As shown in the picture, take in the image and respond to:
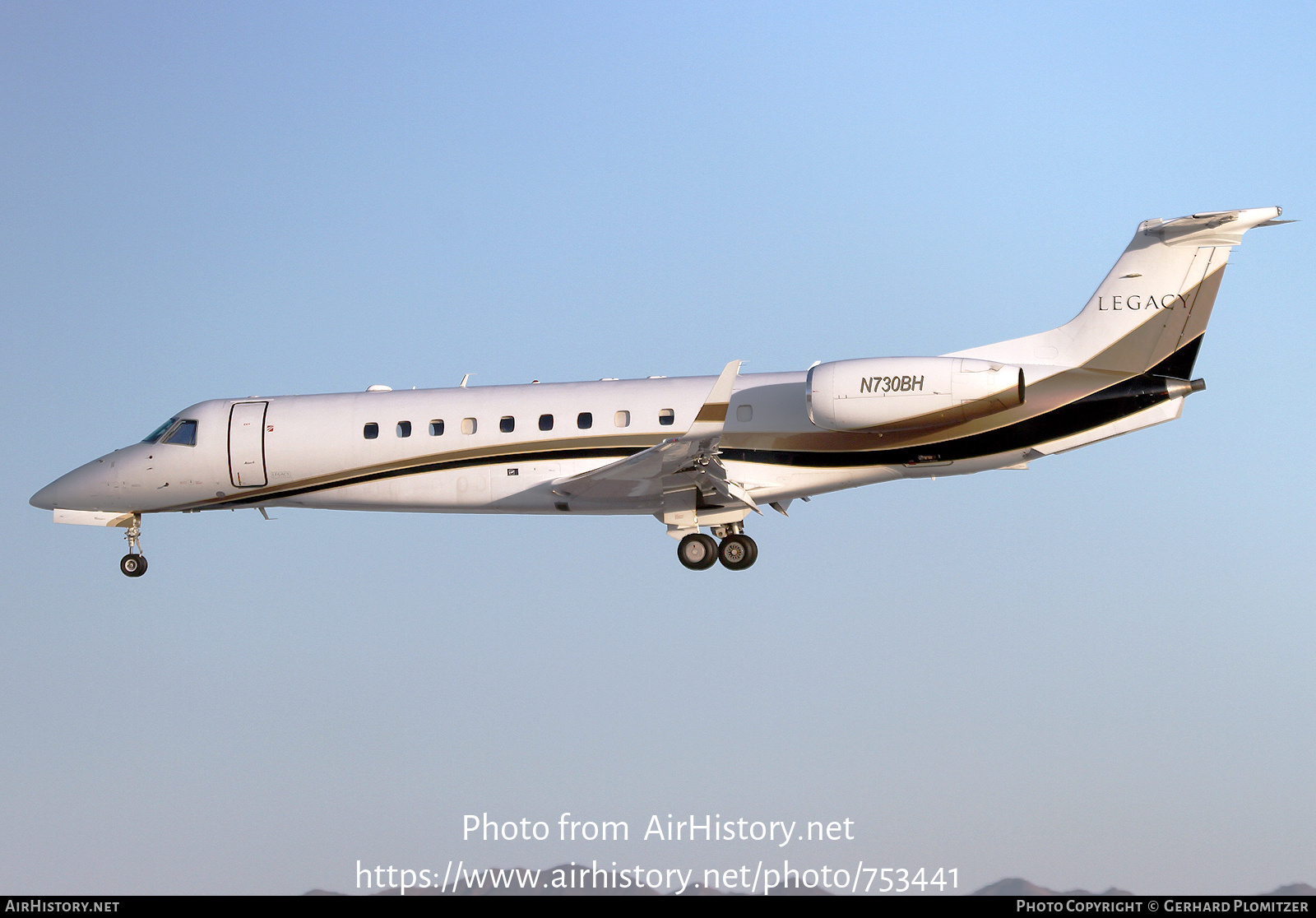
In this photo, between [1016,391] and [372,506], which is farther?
[372,506]

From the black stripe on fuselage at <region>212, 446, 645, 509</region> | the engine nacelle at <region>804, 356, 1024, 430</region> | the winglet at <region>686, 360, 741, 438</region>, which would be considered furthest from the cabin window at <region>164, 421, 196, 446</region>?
the engine nacelle at <region>804, 356, 1024, 430</region>

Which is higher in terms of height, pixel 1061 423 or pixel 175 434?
pixel 175 434

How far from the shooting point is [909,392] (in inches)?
753

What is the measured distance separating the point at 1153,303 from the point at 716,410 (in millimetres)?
6016

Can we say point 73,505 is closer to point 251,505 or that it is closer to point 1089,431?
point 251,505

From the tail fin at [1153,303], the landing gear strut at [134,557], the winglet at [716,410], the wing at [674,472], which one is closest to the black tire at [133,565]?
the landing gear strut at [134,557]

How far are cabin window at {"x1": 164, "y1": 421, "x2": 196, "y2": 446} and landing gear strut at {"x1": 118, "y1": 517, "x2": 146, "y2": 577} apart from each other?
4.78 feet

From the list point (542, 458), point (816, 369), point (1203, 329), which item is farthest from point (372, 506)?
point (1203, 329)

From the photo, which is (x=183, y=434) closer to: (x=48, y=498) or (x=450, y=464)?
(x=48, y=498)

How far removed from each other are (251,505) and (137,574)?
2.23m

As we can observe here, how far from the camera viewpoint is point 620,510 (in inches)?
848

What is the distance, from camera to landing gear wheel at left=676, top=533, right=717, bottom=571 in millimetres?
20891

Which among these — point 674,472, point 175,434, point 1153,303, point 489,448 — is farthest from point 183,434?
point 1153,303
